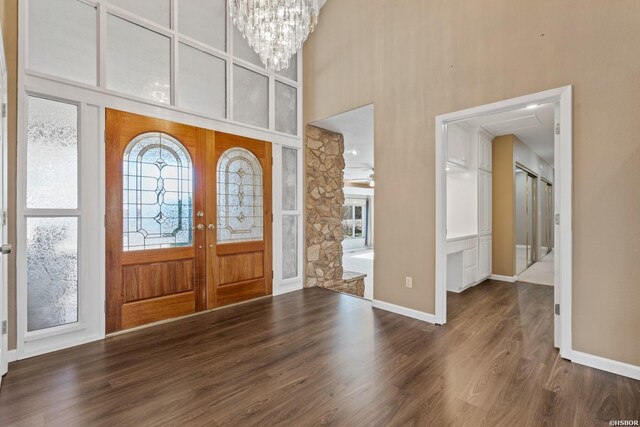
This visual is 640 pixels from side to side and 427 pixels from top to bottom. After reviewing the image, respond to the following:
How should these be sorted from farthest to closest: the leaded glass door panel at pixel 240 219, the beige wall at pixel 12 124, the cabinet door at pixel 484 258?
the cabinet door at pixel 484 258 < the leaded glass door panel at pixel 240 219 < the beige wall at pixel 12 124

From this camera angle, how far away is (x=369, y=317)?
3.38m

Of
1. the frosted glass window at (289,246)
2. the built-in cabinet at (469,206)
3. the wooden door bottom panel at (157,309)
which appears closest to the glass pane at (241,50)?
the frosted glass window at (289,246)

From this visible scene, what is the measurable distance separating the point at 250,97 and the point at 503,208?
4.51m

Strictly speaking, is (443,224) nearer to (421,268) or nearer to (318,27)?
(421,268)

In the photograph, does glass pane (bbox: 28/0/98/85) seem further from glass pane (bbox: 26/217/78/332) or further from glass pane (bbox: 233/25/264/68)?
glass pane (bbox: 233/25/264/68)

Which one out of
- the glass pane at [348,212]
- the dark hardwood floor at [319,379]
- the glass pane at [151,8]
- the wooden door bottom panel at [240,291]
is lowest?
the dark hardwood floor at [319,379]

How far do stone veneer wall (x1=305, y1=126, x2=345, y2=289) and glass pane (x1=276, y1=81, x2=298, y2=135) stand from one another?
0.87 ft

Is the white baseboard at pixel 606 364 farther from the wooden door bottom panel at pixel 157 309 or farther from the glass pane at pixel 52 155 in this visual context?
the glass pane at pixel 52 155

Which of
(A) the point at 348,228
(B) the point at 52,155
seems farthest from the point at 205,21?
(A) the point at 348,228

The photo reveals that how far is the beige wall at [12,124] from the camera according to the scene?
2377 mm

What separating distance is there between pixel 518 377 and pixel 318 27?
4670mm

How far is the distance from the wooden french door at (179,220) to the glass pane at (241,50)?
1.07 m

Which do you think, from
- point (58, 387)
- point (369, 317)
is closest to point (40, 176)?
point (58, 387)

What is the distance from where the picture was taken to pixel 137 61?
3.08 meters
